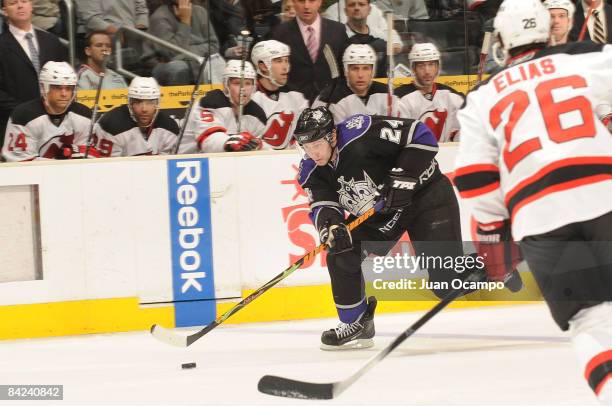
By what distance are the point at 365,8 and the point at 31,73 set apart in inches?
78.8

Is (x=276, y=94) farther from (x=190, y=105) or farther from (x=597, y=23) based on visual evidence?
(x=597, y=23)

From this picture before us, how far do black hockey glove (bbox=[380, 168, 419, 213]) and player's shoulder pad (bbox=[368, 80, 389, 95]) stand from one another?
1.77 meters

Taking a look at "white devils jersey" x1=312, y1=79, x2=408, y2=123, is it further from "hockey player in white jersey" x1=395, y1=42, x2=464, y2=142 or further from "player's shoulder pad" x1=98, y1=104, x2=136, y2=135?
"player's shoulder pad" x1=98, y1=104, x2=136, y2=135

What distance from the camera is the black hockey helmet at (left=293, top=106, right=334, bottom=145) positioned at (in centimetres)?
428

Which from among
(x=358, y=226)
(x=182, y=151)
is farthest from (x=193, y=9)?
(x=358, y=226)

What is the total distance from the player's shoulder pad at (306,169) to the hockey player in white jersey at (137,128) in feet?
4.83

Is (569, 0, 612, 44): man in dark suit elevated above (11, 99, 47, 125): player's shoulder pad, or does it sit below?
above

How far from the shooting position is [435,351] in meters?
4.41

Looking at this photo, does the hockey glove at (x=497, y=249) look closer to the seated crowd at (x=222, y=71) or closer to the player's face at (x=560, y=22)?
the seated crowd at (x=222, y=71)

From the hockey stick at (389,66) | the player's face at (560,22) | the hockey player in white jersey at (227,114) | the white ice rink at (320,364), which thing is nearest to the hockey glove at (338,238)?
the white ice rink at (320,364)

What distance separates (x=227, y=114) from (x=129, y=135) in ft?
1.80

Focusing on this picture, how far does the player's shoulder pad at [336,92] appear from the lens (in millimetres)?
5977

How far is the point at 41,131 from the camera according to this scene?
5.59m

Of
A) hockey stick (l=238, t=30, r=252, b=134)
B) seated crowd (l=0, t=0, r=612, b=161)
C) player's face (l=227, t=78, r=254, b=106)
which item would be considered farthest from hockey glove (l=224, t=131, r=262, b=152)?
player's face (l=227, t=78, r=254, b=106)
